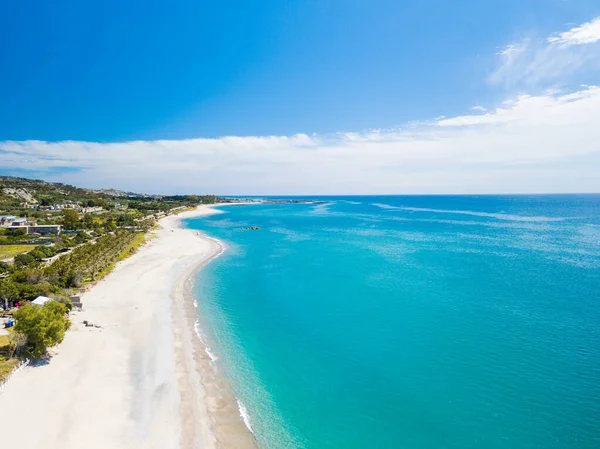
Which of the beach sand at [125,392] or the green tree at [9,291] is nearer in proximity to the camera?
the beach sand at [125,392]

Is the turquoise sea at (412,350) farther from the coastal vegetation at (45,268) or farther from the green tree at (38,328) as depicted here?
the coastal vegetation at (45,268)

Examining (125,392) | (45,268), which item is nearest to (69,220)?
(45,268)

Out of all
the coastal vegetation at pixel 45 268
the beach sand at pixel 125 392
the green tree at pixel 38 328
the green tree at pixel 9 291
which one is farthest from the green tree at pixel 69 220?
the green tree at pixel 38 328

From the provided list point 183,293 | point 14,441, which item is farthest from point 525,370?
point 183,293

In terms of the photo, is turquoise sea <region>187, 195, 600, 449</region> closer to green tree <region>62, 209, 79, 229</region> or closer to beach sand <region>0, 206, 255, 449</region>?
beach sand <region>0, 206, 255, 449</region>

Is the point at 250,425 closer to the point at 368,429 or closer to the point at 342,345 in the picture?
the point at 368,429

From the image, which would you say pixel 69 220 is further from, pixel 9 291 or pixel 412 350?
pixel 412 350
